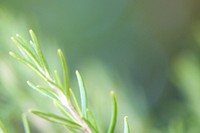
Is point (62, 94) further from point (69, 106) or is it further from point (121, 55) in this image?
point (121, 55)

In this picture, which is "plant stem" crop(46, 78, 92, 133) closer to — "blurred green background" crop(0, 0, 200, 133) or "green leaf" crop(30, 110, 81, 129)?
"green leaf" crop(30, 110, 81, 129)

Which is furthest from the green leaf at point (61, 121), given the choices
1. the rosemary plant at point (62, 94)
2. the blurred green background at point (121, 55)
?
the blurred green background at point (121, 55)

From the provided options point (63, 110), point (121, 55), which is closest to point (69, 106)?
point (63, 110)

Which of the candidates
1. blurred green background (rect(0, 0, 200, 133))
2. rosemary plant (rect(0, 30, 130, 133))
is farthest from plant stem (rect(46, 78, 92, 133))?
blurred green background (rect(0, 0, 200, 133))

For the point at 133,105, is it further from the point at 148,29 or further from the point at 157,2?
the point at 157,2

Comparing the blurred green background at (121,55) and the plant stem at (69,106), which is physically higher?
the blurred green background at (121,55)

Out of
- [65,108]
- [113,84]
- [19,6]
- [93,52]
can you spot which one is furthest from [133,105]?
[19,6]

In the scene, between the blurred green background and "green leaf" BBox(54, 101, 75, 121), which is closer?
"green leaf" BBox(54, 101, 75, 121)

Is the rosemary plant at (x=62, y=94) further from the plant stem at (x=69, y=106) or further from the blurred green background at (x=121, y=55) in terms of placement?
the blurred green background at (x=121, y=55)

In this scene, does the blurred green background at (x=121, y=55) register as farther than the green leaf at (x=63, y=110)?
Yes
